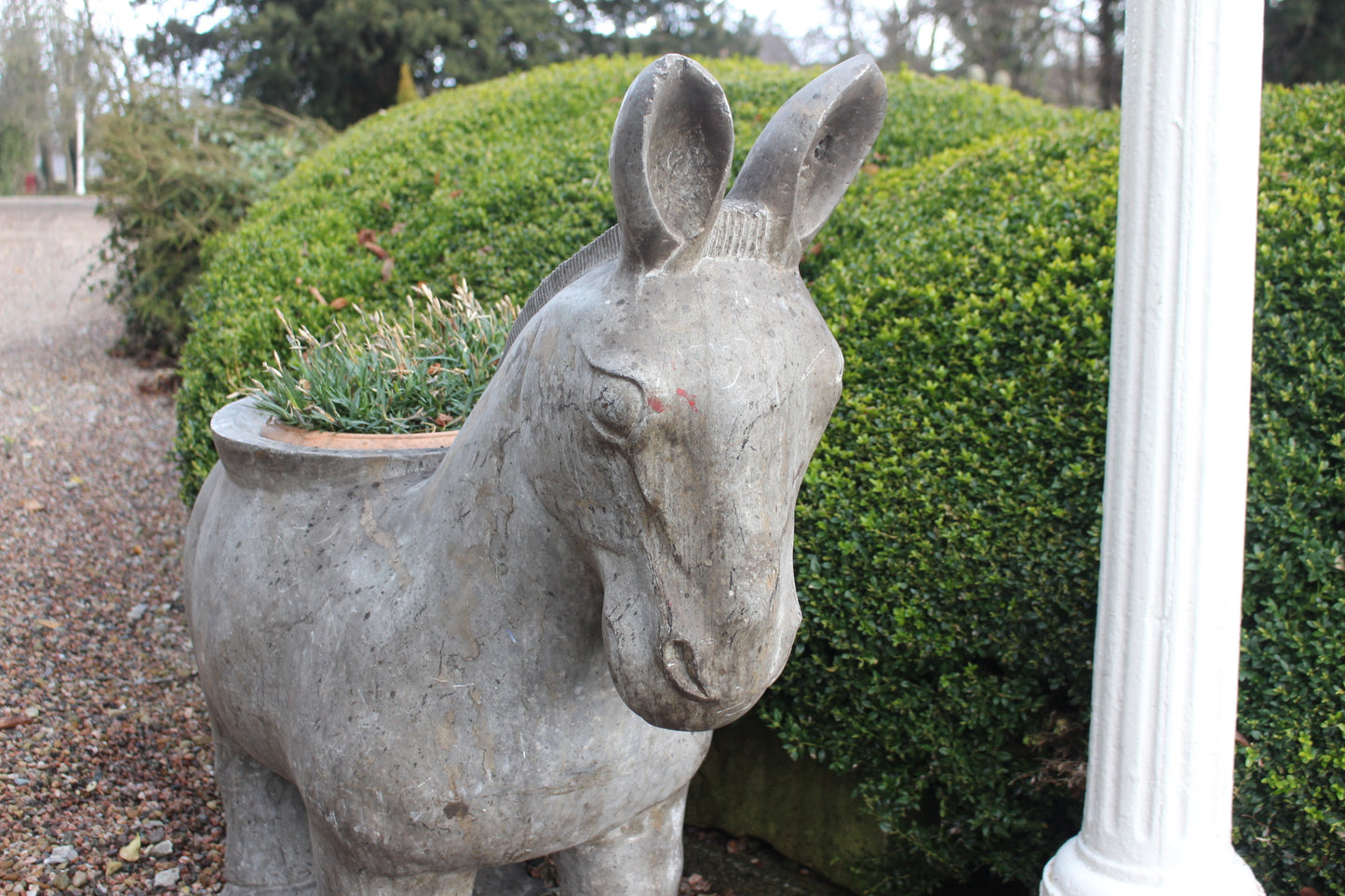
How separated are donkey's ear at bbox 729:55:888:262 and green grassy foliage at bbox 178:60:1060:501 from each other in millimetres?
2803

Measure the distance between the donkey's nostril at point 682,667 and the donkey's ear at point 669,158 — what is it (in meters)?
0.48

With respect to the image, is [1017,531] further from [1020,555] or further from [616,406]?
[616,406]

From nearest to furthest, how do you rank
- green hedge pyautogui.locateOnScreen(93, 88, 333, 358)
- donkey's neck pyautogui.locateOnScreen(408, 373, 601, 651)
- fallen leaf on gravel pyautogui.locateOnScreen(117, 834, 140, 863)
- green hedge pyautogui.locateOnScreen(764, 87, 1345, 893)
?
donkey's neck pyautogui.locateOnScreen(408, 373, 601, 651), green hedge pyautogui.locateOnScreen(764, 87, 1345, 893), fallen leaf on gravel pyautogui.locateOnScreen(117, 834, 140, 863), green hedge pyautogui.locateOnScreen(93, 88, 333, 358)

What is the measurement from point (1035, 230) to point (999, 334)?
0.45 m

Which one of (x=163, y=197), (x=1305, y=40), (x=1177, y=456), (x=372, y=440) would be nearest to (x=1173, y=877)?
(x=1177, y=456)

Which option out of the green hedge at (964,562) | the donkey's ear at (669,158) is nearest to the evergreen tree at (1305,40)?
the green hedge at (964,562)

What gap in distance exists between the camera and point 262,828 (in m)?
2.30

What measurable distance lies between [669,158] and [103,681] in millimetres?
3635

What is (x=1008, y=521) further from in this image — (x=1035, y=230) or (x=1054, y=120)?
(x=1054, y=120)

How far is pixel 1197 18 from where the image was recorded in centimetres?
205

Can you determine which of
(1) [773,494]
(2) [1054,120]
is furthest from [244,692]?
(2) [1054,120]

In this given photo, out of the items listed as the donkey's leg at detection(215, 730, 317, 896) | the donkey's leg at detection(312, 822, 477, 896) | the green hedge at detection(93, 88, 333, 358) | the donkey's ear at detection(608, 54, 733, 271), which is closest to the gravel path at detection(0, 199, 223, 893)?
the donkey's leg at detection(215, 730, 317, 896)

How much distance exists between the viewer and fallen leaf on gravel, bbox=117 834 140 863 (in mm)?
2938

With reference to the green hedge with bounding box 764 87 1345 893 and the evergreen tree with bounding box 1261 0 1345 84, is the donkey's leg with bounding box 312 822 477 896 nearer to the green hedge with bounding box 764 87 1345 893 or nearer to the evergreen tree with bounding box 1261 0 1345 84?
the green hedge with bounding box 764 87 1345 893
